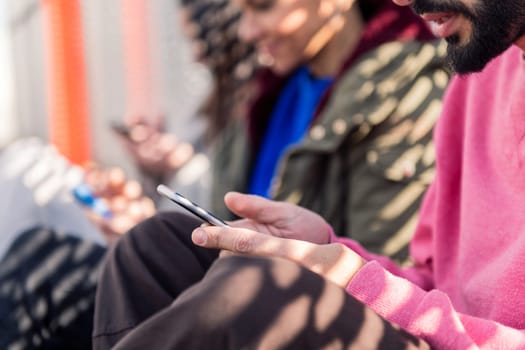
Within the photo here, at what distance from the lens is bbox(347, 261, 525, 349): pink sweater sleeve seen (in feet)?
2.84

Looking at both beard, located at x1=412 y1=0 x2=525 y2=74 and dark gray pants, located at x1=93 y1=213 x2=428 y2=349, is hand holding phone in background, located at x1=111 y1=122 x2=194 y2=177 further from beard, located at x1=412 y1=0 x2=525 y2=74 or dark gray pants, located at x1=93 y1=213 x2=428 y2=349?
dark gray pants, located at x1=93 y1=213 x2=428 y2=349

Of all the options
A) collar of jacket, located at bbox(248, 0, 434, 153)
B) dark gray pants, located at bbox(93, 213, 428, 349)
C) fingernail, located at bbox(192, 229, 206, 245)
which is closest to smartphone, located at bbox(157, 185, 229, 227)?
fingernail, located at bbox(192, 229, 206, 245)

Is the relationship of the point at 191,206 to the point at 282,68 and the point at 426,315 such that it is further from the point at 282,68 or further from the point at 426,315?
the point at 282,68

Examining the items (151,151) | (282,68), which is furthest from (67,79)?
(282,68)

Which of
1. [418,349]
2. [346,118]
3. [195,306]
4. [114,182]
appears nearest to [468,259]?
[418,349]

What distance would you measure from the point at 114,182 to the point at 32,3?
67.0 inches

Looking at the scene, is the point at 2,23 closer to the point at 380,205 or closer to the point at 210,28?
the point at 210,28

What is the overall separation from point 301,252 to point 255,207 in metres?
0.20

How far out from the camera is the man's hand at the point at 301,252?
2.90 ft

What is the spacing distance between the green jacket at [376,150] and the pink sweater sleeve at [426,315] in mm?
739

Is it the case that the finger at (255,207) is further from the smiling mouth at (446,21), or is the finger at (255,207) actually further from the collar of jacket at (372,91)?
the collar of jacket at (372,91)

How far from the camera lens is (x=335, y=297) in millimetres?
789

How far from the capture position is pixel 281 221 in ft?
3.61

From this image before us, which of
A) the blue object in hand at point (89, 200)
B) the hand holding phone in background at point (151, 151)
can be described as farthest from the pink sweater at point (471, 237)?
the hand holding phone in background at point (151, 151)
